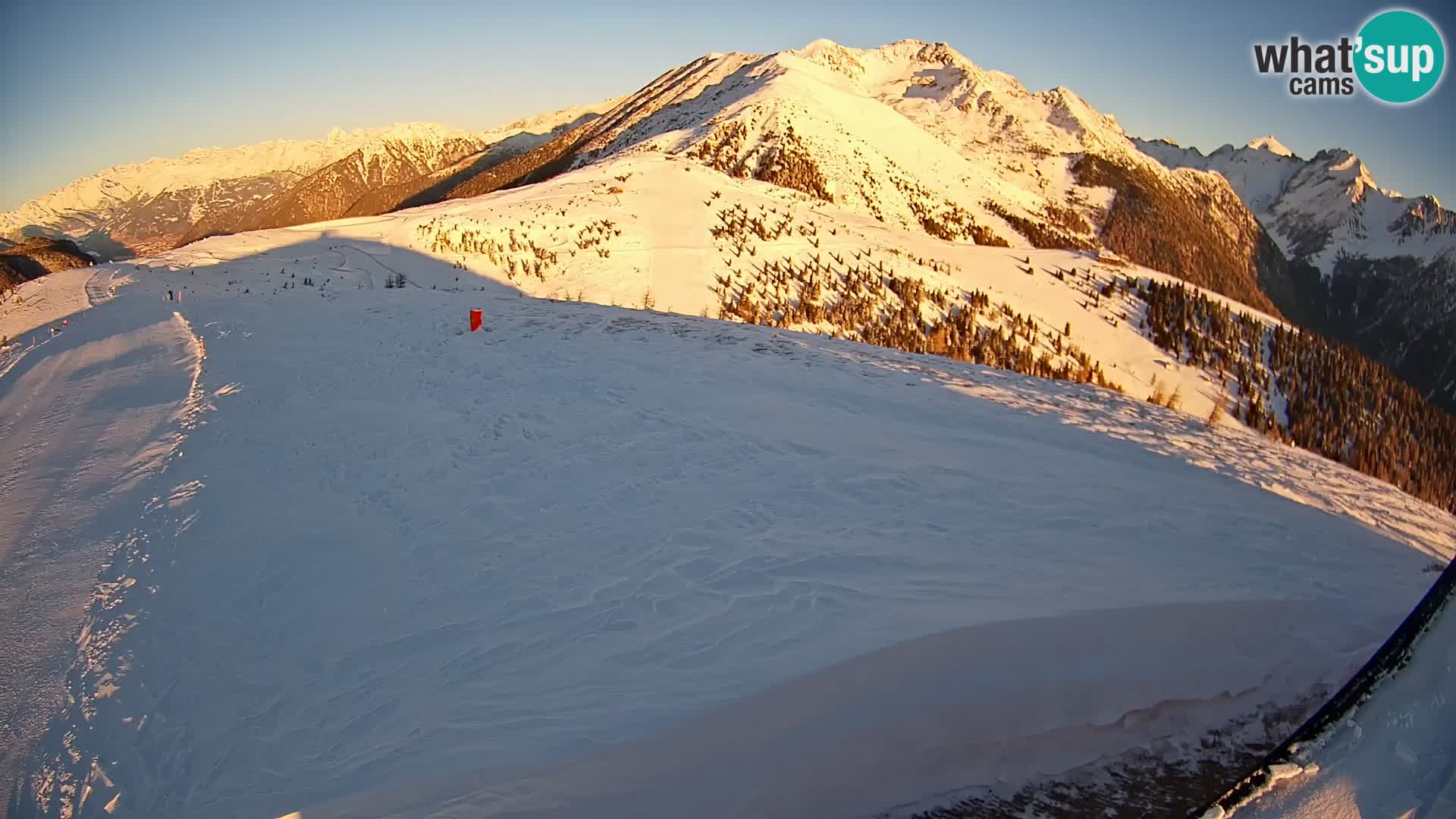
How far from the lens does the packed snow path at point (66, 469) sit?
14.1ft

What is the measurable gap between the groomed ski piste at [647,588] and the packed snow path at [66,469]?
0.11 feet

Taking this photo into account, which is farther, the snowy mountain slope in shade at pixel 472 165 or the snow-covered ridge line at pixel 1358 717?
the snowy mountain slope in shade at pixel 472 165

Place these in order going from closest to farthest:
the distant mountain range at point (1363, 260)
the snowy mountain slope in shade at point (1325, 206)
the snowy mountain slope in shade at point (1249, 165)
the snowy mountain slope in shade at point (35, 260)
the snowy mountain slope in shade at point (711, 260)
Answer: the snowy mountain slope in shade at point (711, 260) → the snowy mountain slope in shade at point (35, 260) → the distant mountain range at point (1363, 260) → the snowy mountain slope in shade at point (1325, 206) → the snowy mountain slope in shade at point (1249, 165)

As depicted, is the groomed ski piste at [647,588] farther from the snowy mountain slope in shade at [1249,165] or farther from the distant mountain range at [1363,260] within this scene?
the snowy mountain slope in shade at [1249,165]

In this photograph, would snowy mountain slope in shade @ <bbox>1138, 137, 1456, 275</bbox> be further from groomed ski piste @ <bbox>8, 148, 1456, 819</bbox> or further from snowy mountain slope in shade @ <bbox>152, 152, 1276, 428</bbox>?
groomed ski piste @ <bbox>8, 148, 1456, 819</bbox>

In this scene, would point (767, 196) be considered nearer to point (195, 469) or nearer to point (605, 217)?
point (605, 217)

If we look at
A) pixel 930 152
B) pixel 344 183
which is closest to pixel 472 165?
pixel 344 183

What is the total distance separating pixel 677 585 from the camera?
4.80 metres

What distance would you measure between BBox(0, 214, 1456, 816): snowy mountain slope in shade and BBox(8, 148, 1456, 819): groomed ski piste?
0.03 meters

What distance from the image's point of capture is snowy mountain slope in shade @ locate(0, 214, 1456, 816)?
11.9ft

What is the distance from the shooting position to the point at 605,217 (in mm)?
23859

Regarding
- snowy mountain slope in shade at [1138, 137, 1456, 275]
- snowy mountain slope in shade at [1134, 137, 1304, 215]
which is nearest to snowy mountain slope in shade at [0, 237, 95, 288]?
snowy mountain slope in shade at [1138, 137, 1456, 275]

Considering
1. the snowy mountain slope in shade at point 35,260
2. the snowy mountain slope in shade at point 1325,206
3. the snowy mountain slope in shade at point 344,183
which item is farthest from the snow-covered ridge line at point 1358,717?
the snowy mountain slope in shade at point 1325,206

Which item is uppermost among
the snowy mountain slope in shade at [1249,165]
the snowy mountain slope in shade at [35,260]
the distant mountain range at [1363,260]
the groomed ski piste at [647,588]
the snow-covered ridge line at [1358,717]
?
the snowy mountain slope in shade at [1249,165]
